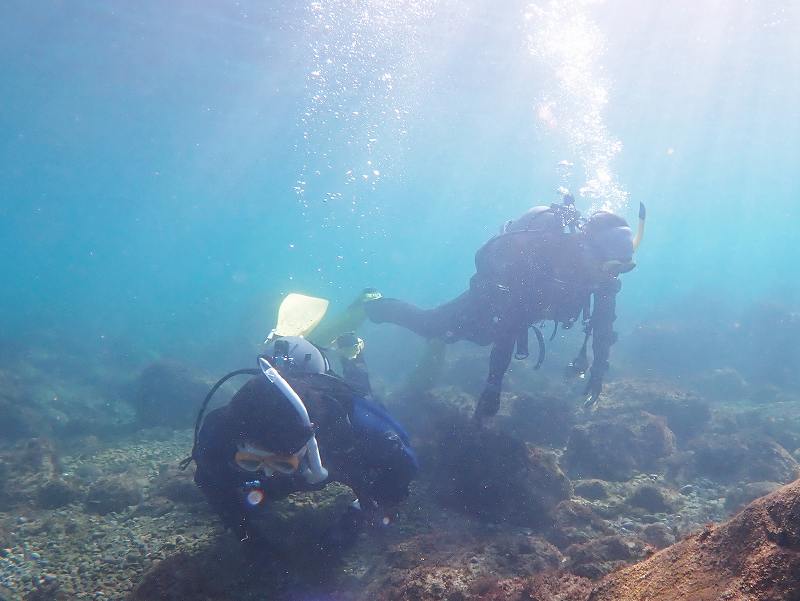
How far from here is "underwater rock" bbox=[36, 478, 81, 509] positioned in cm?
636

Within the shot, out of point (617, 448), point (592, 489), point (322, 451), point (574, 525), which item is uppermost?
point (322, 451)

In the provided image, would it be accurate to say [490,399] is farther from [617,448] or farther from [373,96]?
[373,96]

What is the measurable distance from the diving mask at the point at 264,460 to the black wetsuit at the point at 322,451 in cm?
15

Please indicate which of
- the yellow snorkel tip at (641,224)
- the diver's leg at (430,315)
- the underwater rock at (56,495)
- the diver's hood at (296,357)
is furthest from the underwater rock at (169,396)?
the yellow snorkel tip at (641,224)

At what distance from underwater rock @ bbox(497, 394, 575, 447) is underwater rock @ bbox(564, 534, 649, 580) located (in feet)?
16.9

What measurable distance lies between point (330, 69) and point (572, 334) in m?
21.1

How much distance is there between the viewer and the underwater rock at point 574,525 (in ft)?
15.9

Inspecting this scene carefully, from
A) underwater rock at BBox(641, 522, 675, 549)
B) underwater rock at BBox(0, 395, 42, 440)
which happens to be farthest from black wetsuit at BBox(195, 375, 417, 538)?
underwater rock at BBox(0, 395, 42, 440)

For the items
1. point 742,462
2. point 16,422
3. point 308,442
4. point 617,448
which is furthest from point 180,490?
point 16,422

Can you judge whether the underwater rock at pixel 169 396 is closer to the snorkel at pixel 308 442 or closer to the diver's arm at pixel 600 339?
the snorkel at pixel 308 442

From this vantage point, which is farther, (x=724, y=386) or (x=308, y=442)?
(x=724, y=386)

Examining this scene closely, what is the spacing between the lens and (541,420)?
9125 mm

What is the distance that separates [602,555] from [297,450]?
2533 millimetres

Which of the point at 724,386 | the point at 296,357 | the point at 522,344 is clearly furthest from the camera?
the point at 724,386
